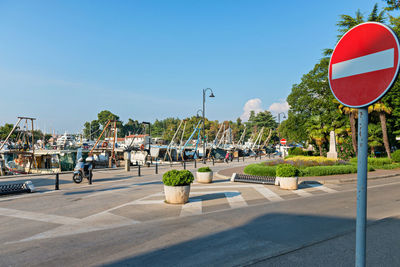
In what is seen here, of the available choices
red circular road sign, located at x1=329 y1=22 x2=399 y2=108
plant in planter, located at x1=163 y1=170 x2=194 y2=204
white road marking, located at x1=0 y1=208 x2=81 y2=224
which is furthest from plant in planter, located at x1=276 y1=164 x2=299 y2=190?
red circular road sign, located at x1=329 y1=22 x2=399 y2=108

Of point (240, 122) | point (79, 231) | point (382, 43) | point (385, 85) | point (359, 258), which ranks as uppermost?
point (240, 122)

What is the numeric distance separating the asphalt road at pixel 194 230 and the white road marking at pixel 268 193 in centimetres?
9

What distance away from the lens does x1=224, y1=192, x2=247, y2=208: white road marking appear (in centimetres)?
991

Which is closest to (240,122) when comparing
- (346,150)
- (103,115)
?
(103,115)

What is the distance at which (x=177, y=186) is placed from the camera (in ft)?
32.3

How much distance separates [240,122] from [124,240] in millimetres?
128952

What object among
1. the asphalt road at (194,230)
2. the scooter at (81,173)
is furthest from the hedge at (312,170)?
the scooter at (81,173)

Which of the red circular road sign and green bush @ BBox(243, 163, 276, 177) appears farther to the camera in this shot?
green bush @ BBox(243, 163, 276, 177)

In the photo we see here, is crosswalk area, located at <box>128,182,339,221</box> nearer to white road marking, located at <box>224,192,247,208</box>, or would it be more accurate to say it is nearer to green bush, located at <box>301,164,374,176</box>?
white road marking, located at <box>224,192,247,208</box>

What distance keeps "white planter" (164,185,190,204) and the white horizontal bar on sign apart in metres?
8.19

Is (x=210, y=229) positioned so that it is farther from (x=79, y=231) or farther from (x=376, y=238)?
(x=376, y=238)


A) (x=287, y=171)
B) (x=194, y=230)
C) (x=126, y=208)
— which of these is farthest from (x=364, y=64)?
Answer: (x=287, y=171)

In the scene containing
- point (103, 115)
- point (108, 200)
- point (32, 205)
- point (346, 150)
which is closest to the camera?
point (32, 205)

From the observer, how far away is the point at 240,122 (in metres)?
133
